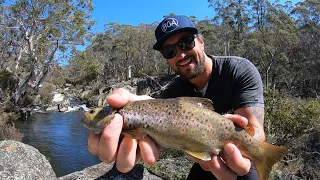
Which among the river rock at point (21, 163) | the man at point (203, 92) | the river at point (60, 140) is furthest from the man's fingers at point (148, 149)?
the river at point (60, 140)

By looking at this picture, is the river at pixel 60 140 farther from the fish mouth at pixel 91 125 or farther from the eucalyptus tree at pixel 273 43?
the eucalyptus tree at pixel 273 43

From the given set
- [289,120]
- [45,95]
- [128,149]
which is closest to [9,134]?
[289,120]

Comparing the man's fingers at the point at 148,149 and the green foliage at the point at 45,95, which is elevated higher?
the man's fingers at the point at 148,149

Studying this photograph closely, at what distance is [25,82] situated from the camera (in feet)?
99.0

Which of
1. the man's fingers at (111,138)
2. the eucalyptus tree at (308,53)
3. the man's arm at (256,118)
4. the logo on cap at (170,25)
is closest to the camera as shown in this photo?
the man's fingers at (111,138)

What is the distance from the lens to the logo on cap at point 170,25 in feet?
10.9

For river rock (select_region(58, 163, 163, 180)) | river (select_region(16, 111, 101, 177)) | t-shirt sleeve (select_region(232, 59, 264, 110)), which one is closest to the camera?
t-shirt sleeve (select_region(232, 59, 264, 110))

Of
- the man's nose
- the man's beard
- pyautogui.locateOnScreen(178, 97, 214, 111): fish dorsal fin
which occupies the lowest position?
pyautogui.locateOnScreen(178, 97, 214, 111): fish dorsal fin

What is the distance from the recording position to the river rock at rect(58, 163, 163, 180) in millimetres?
7582

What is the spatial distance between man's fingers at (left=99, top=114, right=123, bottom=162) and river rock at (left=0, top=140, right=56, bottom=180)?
6288 millimetres

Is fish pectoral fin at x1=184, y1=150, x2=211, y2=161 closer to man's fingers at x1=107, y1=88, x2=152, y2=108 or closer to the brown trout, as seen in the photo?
the brown trout

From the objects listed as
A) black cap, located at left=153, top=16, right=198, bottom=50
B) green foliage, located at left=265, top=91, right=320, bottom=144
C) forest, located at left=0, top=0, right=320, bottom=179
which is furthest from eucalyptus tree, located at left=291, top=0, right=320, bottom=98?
black cap, located at left=153, top=16, right=198, bottom=50

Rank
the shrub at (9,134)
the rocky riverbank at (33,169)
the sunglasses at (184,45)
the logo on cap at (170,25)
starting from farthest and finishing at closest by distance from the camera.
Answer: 1. the shrub at (9,134)
2. the rocky riverbank at (33,169)
3. the sunglasses at (184,45)
4. the logo on cap at (170,25)

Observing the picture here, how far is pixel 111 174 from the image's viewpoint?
7.78 metres
